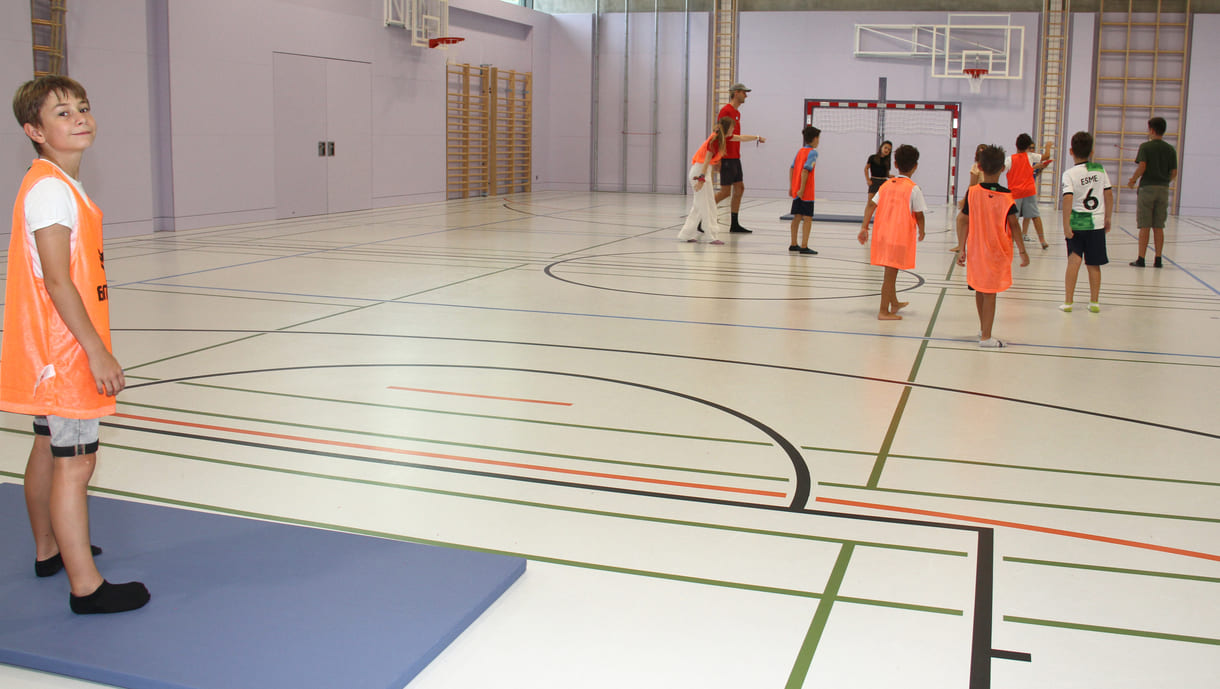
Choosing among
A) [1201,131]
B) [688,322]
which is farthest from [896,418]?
[1201,131]

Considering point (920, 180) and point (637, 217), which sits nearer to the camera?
point (637, 217)

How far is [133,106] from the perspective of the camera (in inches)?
485

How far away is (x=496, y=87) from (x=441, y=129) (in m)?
2.45

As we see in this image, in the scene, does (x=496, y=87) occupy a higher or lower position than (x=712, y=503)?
higher

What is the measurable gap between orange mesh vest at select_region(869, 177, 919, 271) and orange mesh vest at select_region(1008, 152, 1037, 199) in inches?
185

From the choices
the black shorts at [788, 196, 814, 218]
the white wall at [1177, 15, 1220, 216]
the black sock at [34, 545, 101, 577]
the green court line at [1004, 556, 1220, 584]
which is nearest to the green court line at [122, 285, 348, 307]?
the black sock at [34, 545, 101, 577]

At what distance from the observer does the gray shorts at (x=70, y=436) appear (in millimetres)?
2635

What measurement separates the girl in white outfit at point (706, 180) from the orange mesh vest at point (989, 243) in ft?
17.6

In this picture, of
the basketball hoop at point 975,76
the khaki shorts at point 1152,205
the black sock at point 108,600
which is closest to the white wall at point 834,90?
the basketball hoop at point 975,76

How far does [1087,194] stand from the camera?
25.7ft

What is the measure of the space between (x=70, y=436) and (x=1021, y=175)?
1107 centimetres

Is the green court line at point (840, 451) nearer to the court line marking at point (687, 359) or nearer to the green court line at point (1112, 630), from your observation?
the court line marking at point (687, 359)

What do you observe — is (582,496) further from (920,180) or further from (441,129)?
(920,180)

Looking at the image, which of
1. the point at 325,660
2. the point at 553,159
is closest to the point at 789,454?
the point at 325,660
